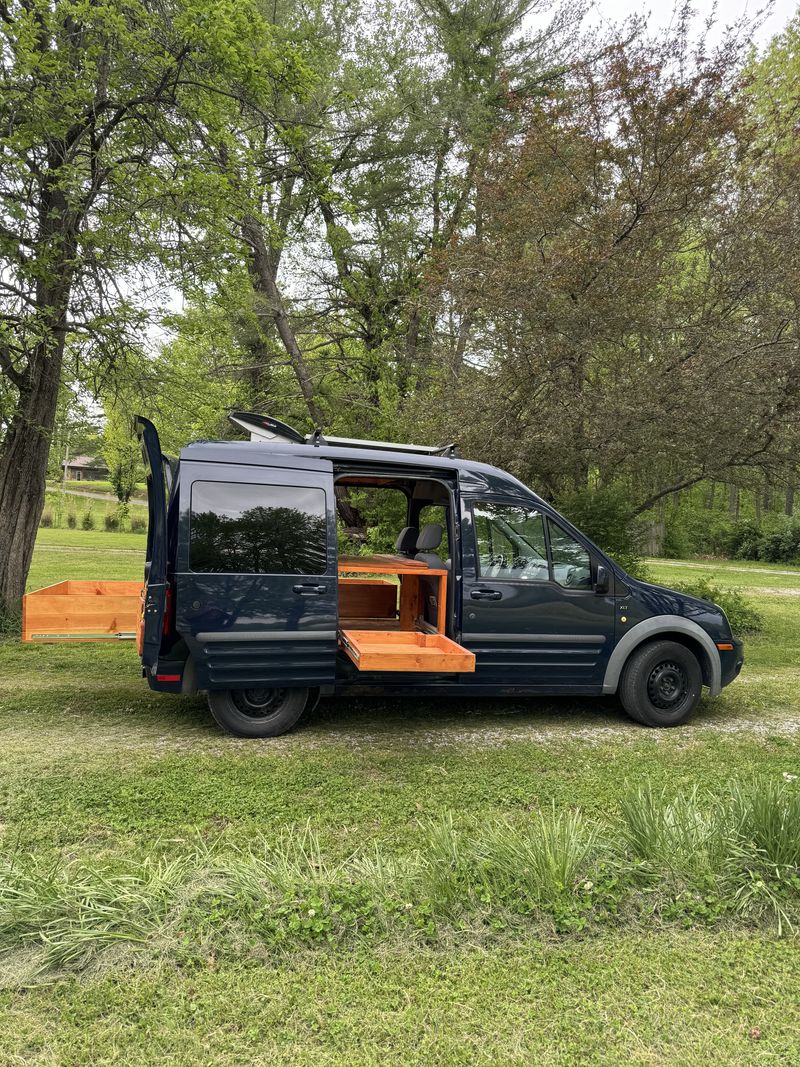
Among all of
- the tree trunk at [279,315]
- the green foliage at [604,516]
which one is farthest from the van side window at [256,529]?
the tree trunk at [279,315]

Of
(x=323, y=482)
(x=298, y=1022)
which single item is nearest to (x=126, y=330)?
(x=323, y=482)

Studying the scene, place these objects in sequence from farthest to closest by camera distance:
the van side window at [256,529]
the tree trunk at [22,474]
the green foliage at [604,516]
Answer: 1. the green foliage at [604,516]
2. the tree trunk at [22,474]
3. the van side window at [256,529]

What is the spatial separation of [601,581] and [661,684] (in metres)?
1.09

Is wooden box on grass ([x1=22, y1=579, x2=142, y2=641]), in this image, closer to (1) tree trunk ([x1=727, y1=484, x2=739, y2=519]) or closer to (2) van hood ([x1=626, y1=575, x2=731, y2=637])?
(2) van hood ([x1=626, y1=575, x2=731, y2=637])

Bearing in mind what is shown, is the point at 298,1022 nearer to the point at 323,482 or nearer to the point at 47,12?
the point at 323,482

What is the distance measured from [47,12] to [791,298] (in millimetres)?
9464

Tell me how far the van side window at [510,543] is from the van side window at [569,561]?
0.31 feet

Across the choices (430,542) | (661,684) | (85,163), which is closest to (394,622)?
(430,542)

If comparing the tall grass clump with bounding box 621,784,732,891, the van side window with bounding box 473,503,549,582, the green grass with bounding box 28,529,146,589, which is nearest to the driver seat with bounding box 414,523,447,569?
the van side window with bounding box 473,503,549,582

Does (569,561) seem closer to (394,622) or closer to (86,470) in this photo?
(394,622)

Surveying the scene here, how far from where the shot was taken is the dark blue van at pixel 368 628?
477cm

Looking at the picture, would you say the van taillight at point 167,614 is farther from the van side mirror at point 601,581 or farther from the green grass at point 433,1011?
the van side mirror at point 601,581


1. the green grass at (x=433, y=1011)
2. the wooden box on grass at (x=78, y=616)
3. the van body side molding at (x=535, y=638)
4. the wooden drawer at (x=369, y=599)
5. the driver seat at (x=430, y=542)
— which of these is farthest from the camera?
the wooden drawer at (x=369, y=599)

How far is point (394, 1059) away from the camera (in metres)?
2.06
